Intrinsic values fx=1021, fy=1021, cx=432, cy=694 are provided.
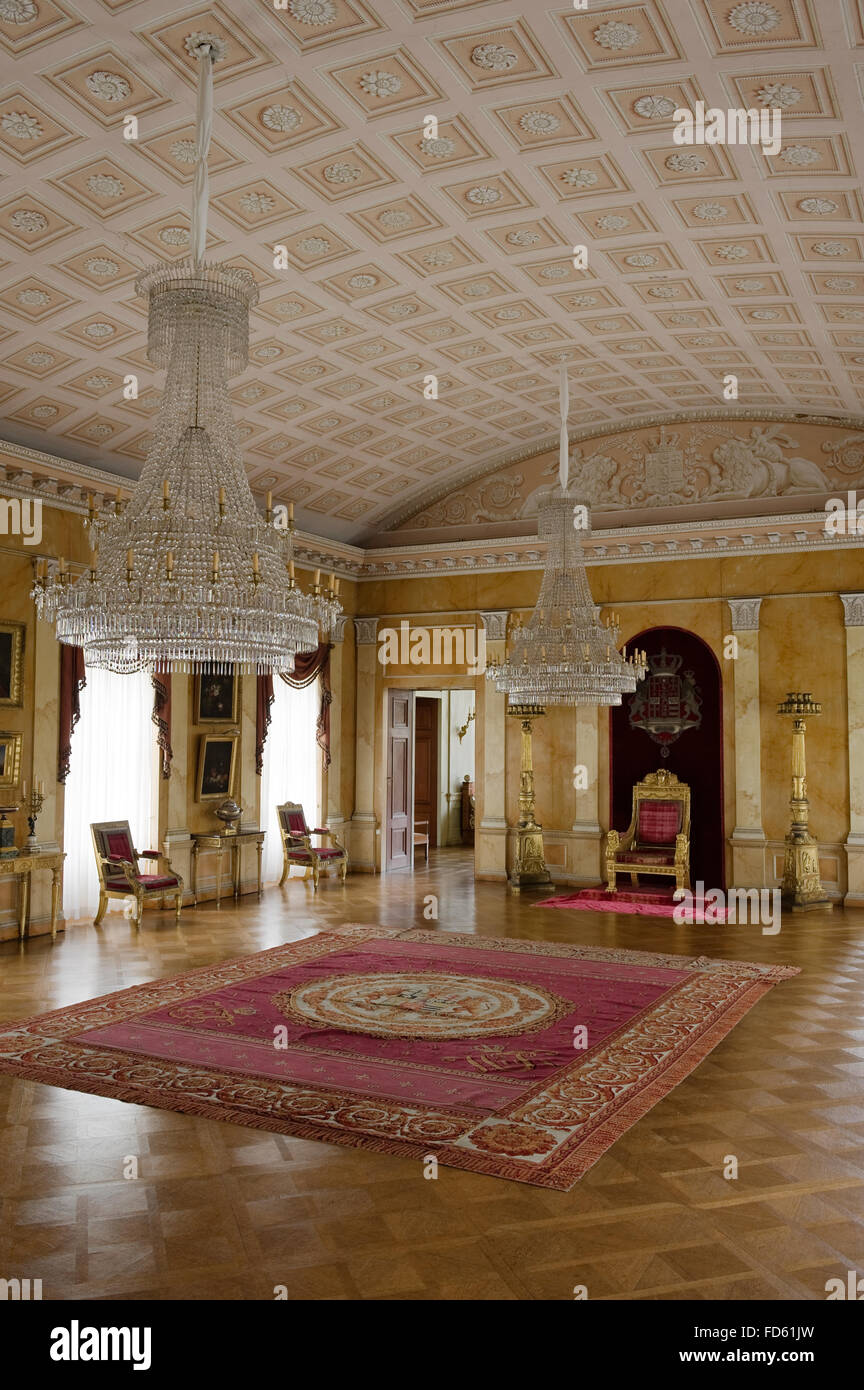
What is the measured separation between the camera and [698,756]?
12.4m

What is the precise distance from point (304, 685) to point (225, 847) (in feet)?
8.06

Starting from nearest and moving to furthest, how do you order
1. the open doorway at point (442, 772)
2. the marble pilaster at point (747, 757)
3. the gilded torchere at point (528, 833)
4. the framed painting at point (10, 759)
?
the framed painting at point (10, 759) → the marble pilaster at point (747, 757) → the gilded torchere at point (528, 833) → the open doorway at point (442, 772)

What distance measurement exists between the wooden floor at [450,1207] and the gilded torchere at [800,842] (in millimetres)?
5300

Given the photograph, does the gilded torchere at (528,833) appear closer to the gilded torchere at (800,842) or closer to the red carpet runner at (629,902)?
the red carpet runner at (629,902)

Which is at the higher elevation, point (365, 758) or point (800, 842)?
point (365, 758)

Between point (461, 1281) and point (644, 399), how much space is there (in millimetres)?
10007

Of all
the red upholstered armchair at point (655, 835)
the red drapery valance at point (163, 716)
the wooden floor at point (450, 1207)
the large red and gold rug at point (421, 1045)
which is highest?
the red drapery valance at point (163, 716)

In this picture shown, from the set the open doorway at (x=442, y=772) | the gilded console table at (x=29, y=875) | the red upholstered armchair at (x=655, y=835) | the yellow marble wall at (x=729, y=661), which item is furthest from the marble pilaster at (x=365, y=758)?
the gilded console table at (x=29, y=875)

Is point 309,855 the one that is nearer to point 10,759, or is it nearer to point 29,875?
point 29,875

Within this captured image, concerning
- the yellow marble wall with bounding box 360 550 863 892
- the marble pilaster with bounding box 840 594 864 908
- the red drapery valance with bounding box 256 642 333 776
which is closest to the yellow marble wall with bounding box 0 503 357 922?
the red drapery valance with bounding box 256 642 333 776

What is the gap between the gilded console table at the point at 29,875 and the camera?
9.02 m

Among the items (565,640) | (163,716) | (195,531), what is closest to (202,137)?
(195,531)

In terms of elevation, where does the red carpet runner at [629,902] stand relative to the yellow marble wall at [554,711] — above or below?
below

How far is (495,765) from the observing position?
44.3 ft
